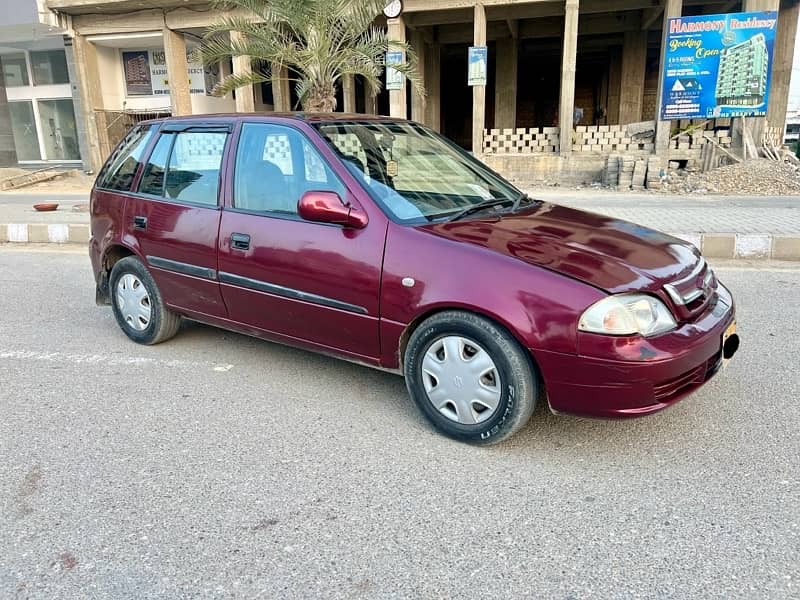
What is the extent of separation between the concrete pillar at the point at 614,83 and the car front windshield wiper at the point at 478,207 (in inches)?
782

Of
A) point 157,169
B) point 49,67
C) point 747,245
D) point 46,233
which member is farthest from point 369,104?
point 157,169

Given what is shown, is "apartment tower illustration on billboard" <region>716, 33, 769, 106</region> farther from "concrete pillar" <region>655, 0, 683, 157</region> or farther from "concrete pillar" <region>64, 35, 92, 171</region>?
"concrete pillar" <region>64, 35, 92, 171</region>

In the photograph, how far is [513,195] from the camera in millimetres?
4297

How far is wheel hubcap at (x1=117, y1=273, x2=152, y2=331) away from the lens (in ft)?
15.5

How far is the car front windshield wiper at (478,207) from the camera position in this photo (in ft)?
11.9

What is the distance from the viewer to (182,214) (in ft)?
14.0

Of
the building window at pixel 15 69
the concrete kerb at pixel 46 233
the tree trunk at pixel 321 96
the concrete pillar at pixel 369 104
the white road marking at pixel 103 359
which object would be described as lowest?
the white road marking at pixel 103 359

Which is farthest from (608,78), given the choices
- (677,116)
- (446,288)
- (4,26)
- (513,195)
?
(446,288)

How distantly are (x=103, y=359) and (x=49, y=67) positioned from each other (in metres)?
21.4

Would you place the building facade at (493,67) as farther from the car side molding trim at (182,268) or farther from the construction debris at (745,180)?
the car side molding trim at (182,268)

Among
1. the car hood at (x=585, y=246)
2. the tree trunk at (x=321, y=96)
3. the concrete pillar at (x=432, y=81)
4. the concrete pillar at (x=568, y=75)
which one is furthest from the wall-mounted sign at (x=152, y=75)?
the car hood at (x=585, y=246)

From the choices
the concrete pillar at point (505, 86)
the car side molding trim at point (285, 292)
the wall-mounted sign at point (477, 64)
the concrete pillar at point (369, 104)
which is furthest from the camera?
the concrete pillar at point (369, 104)

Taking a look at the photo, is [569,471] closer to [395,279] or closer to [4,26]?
[395,279]

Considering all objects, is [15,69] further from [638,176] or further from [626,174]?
[638,176]
